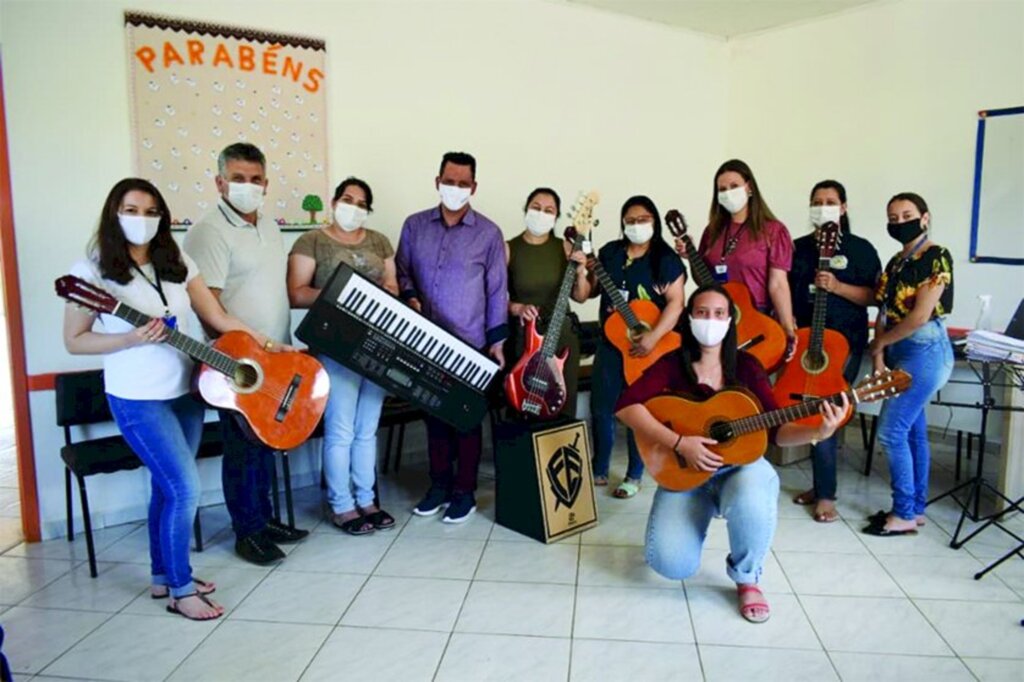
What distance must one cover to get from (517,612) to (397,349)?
1058mm

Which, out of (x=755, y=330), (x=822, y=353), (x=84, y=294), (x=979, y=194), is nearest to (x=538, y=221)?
(x=755, y=330)

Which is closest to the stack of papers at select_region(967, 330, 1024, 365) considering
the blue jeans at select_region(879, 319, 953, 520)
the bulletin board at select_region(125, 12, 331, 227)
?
the blue jeans at select_region(879, 319, 953, 520)

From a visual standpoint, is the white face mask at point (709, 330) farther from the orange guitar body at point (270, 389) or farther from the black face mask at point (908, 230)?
the orange guitar body at point (270, 389)

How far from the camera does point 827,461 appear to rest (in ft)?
10.7

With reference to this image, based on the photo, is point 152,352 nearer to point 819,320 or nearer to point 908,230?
point 819,320

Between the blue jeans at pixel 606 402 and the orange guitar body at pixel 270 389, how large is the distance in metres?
1.34

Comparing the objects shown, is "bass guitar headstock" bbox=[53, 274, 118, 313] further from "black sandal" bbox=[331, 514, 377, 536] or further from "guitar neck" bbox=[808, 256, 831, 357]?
"guitar neck" bbox=[808, 256, 831, 357]

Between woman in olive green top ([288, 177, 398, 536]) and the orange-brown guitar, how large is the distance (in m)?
1.18

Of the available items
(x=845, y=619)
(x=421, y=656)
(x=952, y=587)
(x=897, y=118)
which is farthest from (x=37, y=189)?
(x=897, y=118)

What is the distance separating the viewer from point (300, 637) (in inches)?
91.0

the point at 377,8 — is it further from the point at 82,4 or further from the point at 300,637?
the point at 300,637

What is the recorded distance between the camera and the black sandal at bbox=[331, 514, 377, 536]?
3.08 metres

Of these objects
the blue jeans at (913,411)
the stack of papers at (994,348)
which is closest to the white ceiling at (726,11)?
the blue jeans at (913,411)

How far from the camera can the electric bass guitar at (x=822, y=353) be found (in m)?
3.11
